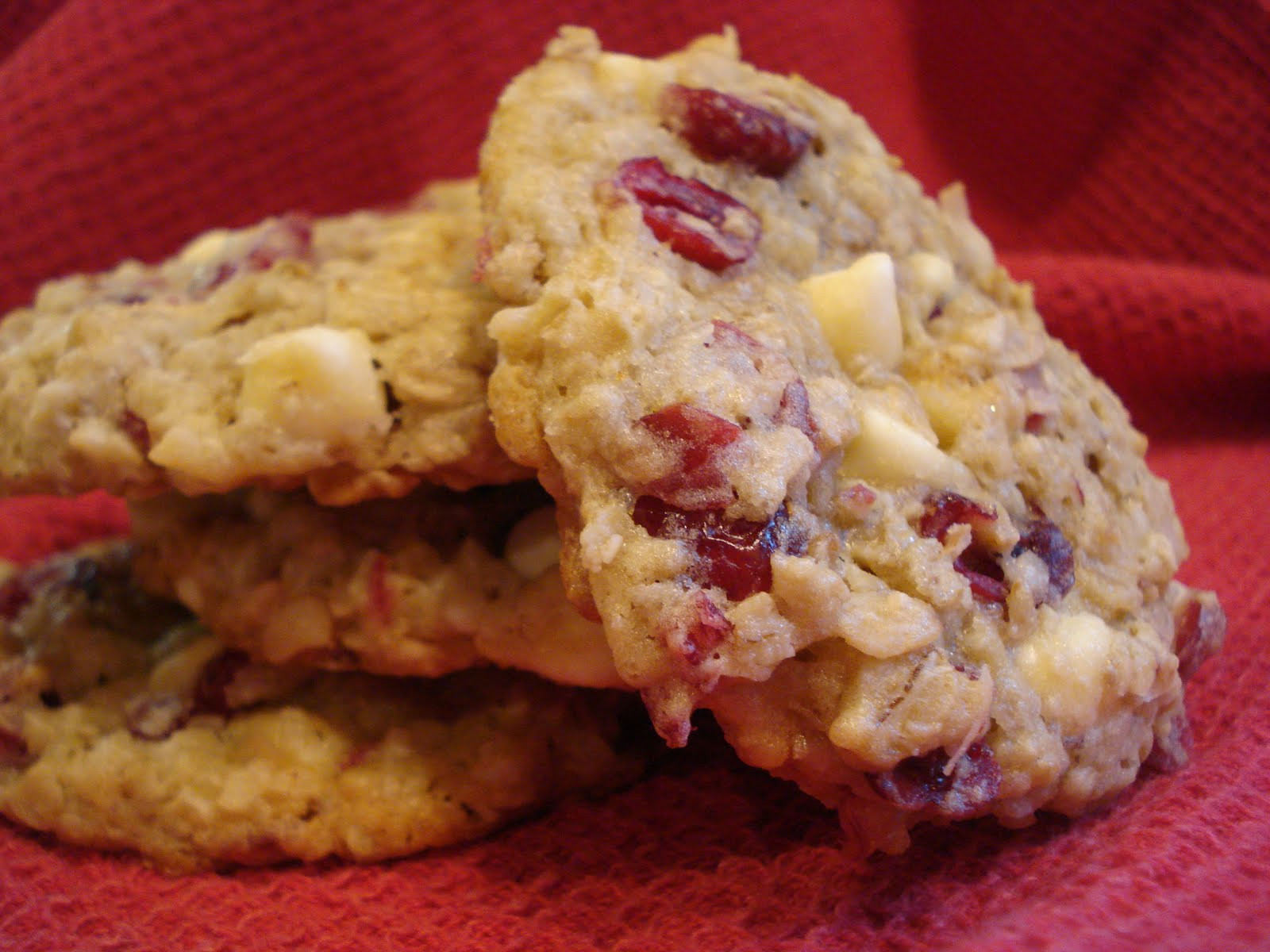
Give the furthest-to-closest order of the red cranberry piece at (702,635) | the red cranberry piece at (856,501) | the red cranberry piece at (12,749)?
the red cranberry piece at (12,749) < the red cranberry piece at (856,501) < the red cranberry piece at (702,635)

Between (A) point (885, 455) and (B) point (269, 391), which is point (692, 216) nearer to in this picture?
(A) point (885, 455)

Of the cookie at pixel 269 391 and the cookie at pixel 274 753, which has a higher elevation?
the cookie at pixel 269 391

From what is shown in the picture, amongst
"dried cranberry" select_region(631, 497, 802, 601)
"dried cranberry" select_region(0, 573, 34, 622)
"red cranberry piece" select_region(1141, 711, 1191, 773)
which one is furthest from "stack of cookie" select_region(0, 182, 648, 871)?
"red cranberry piece" select_region(1141, 711, 1191, 773)

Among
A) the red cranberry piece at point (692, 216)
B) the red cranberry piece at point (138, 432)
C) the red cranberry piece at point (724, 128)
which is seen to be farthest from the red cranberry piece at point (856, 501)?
the red cranberry piece at point (138, 432)

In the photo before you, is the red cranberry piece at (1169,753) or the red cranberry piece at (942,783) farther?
the red cranberry piece at (1169,753)

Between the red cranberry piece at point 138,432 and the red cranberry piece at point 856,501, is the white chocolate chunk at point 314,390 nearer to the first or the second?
the red cranberry piece at point 138,432

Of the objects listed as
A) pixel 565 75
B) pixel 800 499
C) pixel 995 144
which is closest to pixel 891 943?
pixel 800 499

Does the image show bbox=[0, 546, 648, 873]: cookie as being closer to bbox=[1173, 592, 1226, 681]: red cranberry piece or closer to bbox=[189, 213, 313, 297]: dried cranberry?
bbox=[189, 213, 313, 297]: dried cranberry
